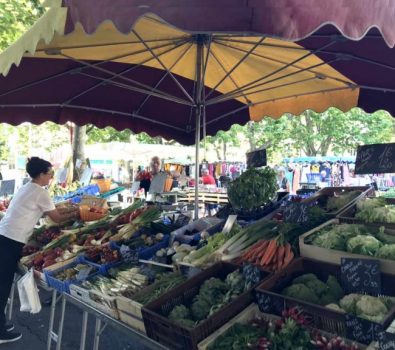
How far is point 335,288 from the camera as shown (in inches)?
81.4

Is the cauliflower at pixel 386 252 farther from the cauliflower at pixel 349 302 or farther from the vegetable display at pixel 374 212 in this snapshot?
the vegetable display at pixel 374 212

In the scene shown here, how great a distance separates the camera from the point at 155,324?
6.63 feet

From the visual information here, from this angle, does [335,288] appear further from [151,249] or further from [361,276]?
[151,249]

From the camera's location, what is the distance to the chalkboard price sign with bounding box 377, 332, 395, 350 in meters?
1.42

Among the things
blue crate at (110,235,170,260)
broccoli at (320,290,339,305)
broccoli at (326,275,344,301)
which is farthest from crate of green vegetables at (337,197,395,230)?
blue crate at (110,235,170,260)

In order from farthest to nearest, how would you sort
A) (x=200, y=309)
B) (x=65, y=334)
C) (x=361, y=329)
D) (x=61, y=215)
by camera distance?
(x=65, y=334) < (x=61, y=215) < (x=200, y=309) < (x=361, y=329)

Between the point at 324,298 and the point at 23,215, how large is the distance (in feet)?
9.42

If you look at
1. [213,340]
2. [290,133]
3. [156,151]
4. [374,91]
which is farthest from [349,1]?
[290,133]

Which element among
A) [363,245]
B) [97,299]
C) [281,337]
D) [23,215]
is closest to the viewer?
[281,337]

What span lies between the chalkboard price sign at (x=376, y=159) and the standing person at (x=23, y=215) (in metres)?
2.91

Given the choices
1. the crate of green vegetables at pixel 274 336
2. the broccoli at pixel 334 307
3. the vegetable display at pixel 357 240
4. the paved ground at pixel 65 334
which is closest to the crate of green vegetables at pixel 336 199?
the vegetable display at pixel 357 240

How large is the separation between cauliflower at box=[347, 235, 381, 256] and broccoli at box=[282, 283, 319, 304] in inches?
16.4

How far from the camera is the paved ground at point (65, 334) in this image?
388 cm

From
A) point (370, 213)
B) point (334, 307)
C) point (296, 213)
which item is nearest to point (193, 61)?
point (296, 213)
